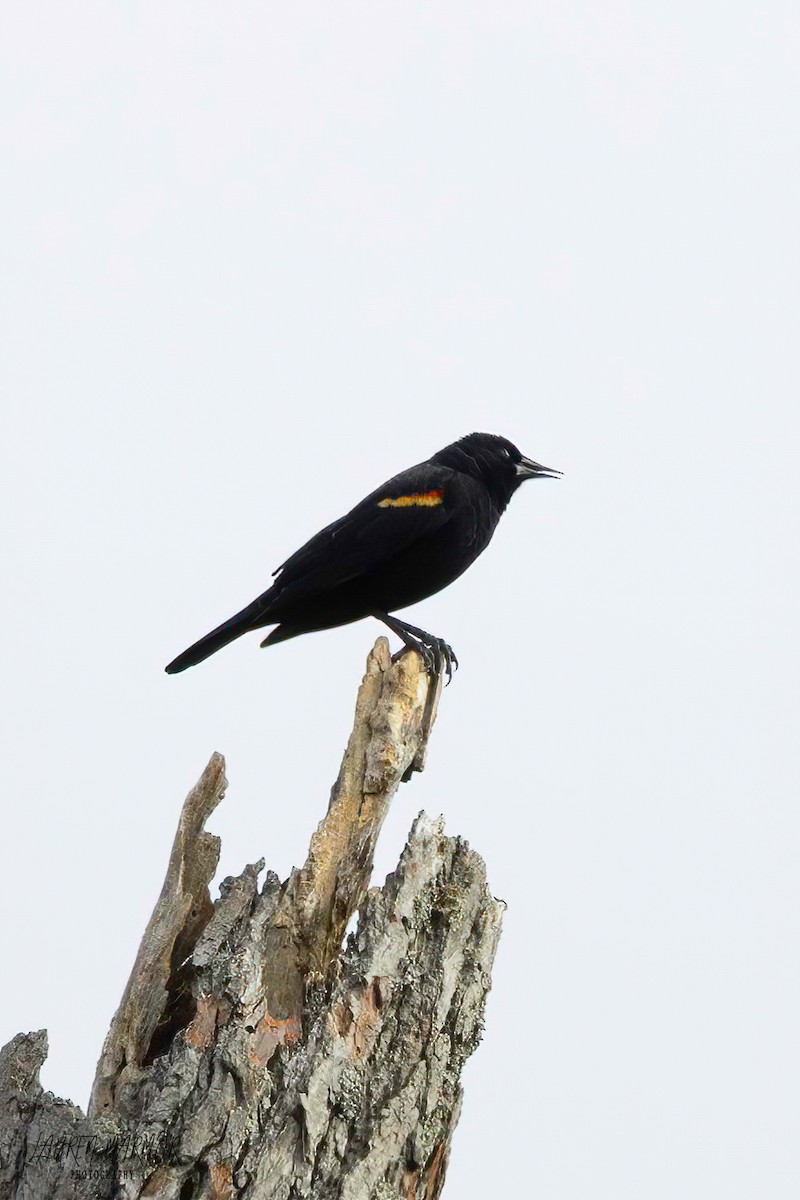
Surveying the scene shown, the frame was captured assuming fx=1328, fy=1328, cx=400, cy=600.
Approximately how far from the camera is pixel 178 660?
261 inches

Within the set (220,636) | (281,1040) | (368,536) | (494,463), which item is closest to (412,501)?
(368,536)

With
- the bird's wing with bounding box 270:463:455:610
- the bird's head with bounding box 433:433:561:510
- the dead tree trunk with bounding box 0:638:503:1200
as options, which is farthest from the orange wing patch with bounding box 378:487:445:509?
the dead tree trunk with bounding box 0:638:503:1200

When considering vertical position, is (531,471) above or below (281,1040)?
above

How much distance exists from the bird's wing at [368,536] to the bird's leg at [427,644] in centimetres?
31

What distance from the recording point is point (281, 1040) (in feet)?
12.8

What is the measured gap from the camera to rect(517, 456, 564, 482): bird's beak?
308 inches

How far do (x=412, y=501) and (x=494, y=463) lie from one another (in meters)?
0.87

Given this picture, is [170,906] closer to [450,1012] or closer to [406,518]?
[450,1012]

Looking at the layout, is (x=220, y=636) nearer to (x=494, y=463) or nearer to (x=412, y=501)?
(x=412, y=501)

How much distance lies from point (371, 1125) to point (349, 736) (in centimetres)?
138

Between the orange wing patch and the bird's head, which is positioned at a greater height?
the bird's head

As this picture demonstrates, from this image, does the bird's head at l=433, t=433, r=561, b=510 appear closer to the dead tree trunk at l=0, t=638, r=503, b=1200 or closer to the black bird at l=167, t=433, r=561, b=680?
the black bird at l=167, t=433, r=561, b=680

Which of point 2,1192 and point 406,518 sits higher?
point 406,518

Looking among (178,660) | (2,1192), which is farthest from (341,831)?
(178,660)
